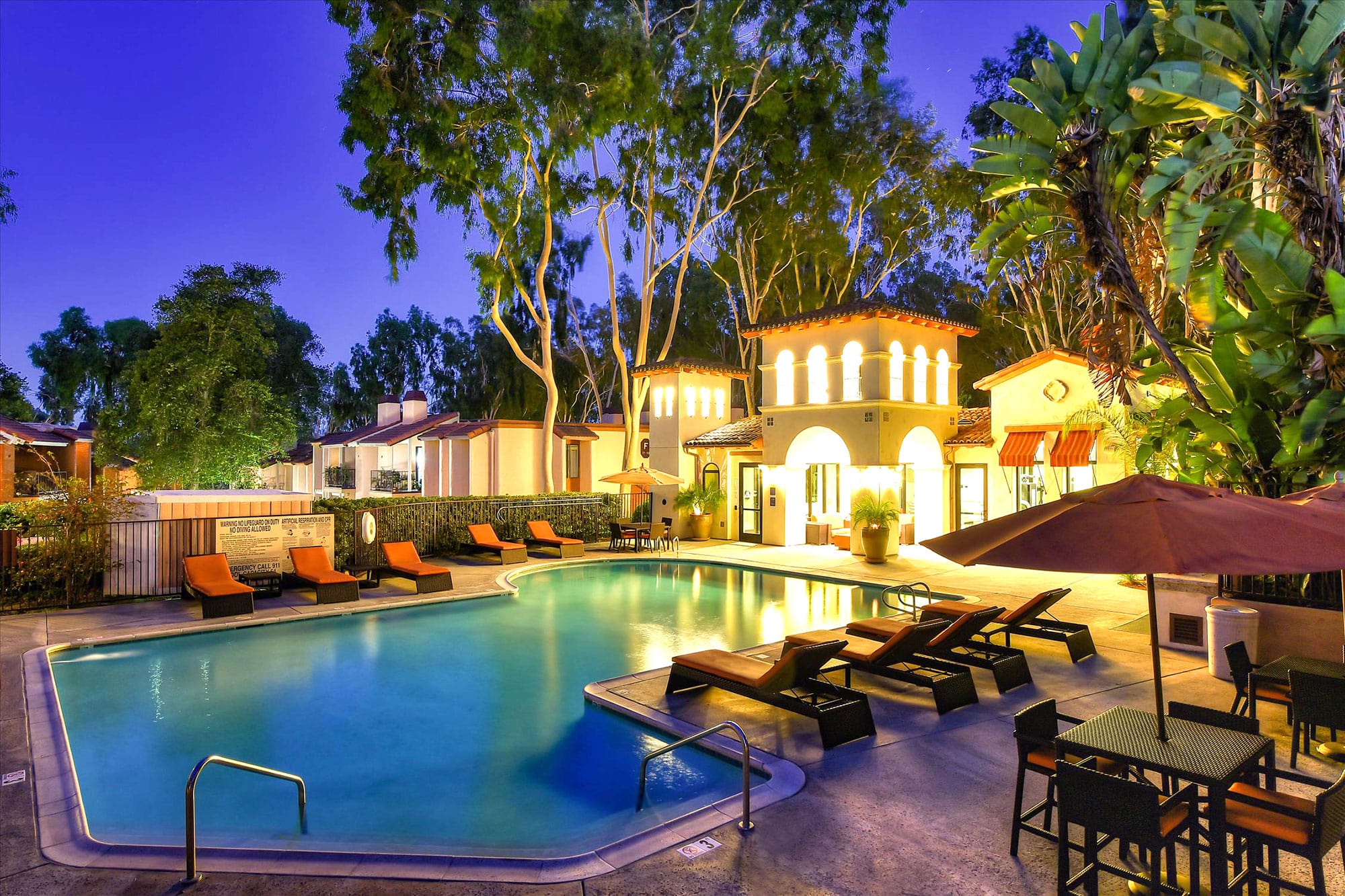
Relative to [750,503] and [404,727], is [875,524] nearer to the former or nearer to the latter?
[750,503]

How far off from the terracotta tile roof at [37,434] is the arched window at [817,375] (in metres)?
27.7

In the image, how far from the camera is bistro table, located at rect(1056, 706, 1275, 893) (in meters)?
4.50

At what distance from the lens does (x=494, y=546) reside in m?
20.9

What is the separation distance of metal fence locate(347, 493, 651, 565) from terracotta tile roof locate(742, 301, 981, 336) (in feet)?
24.1

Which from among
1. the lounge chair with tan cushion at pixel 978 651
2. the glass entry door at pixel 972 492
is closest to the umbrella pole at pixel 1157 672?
the lounge chair with tan cushion at pixel 978 651

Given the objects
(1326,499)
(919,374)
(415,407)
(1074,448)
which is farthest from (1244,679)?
(415,407)

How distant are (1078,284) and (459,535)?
23.4 meters

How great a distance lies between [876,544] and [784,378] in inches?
245

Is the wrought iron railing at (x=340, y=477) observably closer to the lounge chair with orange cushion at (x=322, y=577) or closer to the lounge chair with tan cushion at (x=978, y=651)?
the lounge chair with orange cushion at (x=322, y=577)

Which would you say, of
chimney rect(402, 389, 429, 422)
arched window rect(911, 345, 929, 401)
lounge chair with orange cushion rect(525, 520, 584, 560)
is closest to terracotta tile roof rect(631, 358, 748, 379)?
lounge chair with orange cushion rect(525, 520, 584, 560)

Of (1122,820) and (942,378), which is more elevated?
(942,378)

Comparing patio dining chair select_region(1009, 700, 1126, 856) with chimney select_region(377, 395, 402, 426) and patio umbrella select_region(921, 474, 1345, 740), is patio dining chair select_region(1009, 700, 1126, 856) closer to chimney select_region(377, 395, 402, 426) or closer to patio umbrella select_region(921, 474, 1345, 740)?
patio umbrella select_region(921, 474, 1345, 740)

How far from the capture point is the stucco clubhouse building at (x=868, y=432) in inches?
792

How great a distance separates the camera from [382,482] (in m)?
40.6
